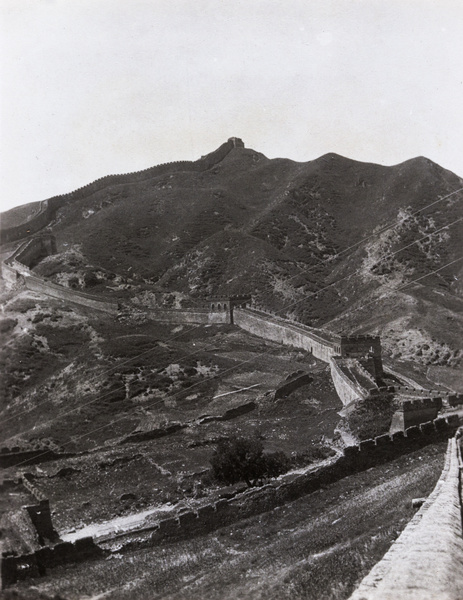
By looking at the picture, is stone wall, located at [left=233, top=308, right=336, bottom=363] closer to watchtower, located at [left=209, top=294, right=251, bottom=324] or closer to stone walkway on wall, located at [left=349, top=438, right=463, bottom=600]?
watchtower, located at [left=209, top=294, right=251, bottom=324]

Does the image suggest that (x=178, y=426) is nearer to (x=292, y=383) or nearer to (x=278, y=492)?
(x=292, y=383)

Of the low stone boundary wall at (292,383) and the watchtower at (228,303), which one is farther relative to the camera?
the watchtower at (228,303)

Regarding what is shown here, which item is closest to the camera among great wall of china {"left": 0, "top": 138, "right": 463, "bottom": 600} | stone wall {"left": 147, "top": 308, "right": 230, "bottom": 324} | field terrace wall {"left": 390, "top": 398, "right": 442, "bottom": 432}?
great wall of china {"left": 0, "top": 138, "right": 463, "bottom": 600}

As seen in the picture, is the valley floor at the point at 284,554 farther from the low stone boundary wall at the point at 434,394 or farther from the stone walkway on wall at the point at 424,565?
the low stone boundary wall at the point at 434,394

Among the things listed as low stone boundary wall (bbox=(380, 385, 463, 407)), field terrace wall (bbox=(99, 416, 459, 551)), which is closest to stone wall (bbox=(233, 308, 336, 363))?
low stone boundary wall (bbox=(380, 385, 463, 407))

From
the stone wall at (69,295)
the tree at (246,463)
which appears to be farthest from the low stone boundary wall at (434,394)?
the stone wall at (69,295)

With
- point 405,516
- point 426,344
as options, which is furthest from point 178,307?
point 405,516

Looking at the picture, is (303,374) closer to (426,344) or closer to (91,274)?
(426,344)
